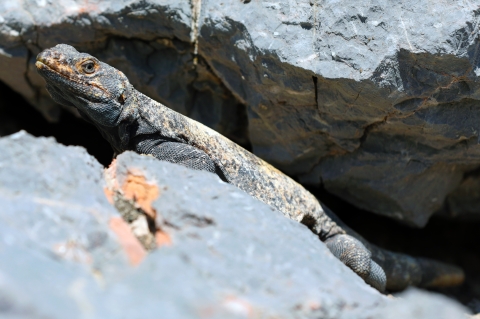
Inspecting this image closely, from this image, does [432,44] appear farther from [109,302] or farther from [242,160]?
[109,302]

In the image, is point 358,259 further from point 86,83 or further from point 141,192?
point 86,83

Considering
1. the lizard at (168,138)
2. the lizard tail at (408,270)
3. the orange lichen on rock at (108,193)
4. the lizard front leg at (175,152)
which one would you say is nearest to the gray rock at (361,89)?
the lizard tail at (408,270)

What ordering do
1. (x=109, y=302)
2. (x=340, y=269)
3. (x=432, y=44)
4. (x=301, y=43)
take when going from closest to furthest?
(x=109, y=302) → (x=340, y=269) → (x=432, y=44) → (x=301, y=43)

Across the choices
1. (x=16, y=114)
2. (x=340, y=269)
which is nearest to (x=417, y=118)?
(x=340, y=269)

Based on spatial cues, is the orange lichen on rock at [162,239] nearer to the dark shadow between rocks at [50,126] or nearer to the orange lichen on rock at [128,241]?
the orange lichen on rock at [128,241]

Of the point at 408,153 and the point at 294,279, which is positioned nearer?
the point at 294,279

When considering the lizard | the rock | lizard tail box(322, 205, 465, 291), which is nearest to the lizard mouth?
the lizard

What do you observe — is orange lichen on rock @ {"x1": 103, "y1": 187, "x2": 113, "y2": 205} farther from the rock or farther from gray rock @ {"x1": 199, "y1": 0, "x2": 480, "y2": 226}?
gray rock @ {"x1": 199, "y1": 0, "x2": 480, "y2": 226}

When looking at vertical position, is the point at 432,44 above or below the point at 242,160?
above

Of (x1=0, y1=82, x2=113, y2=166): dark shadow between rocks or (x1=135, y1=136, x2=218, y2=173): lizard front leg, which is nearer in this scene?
(x1=135, y1=136, x2=218, y2=173): lizard front leg
